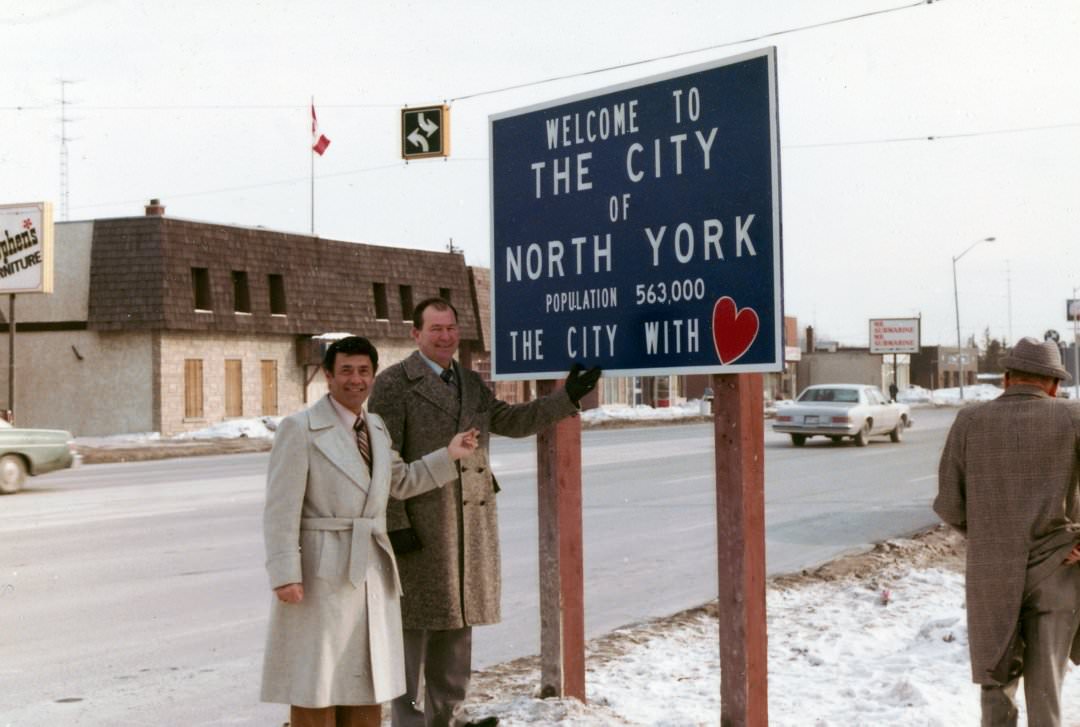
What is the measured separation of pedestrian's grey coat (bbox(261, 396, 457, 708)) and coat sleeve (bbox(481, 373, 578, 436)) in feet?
3.29

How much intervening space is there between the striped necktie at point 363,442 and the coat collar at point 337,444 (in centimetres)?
4

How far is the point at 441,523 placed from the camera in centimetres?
512

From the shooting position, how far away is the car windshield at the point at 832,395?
29.5m

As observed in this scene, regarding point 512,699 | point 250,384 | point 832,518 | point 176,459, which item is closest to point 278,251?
point 250,384

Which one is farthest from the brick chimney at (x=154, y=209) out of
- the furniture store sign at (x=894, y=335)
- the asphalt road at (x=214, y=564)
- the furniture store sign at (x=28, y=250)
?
the furniture store sign at (x=894, y=335)

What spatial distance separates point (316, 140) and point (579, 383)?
1338 inches

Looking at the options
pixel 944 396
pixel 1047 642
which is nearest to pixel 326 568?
pixel 1047 642

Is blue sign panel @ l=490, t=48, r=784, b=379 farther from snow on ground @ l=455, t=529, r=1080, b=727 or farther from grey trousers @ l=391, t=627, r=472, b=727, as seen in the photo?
snow on ground @ l=455, t=529, r=1080, b=727

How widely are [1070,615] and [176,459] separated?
25934 millimetres

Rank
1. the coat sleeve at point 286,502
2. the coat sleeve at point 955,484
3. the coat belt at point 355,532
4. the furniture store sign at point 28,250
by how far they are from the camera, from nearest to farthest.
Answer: the coat sleeve at point 286,502, the coat belt at point 355,532, the coat sleeve at point 955,484, the furniture store sign at point 28,250

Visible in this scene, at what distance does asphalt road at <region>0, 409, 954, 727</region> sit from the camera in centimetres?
684

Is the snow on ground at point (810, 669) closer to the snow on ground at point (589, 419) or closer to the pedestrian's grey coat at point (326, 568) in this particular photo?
the pedestrian's grey coat at point (326, 568)

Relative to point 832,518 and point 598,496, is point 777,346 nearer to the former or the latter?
point 832,518

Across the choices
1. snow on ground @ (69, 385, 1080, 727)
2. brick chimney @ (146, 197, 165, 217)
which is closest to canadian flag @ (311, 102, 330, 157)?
brick chimney @ (146, 197, 165, 217)
